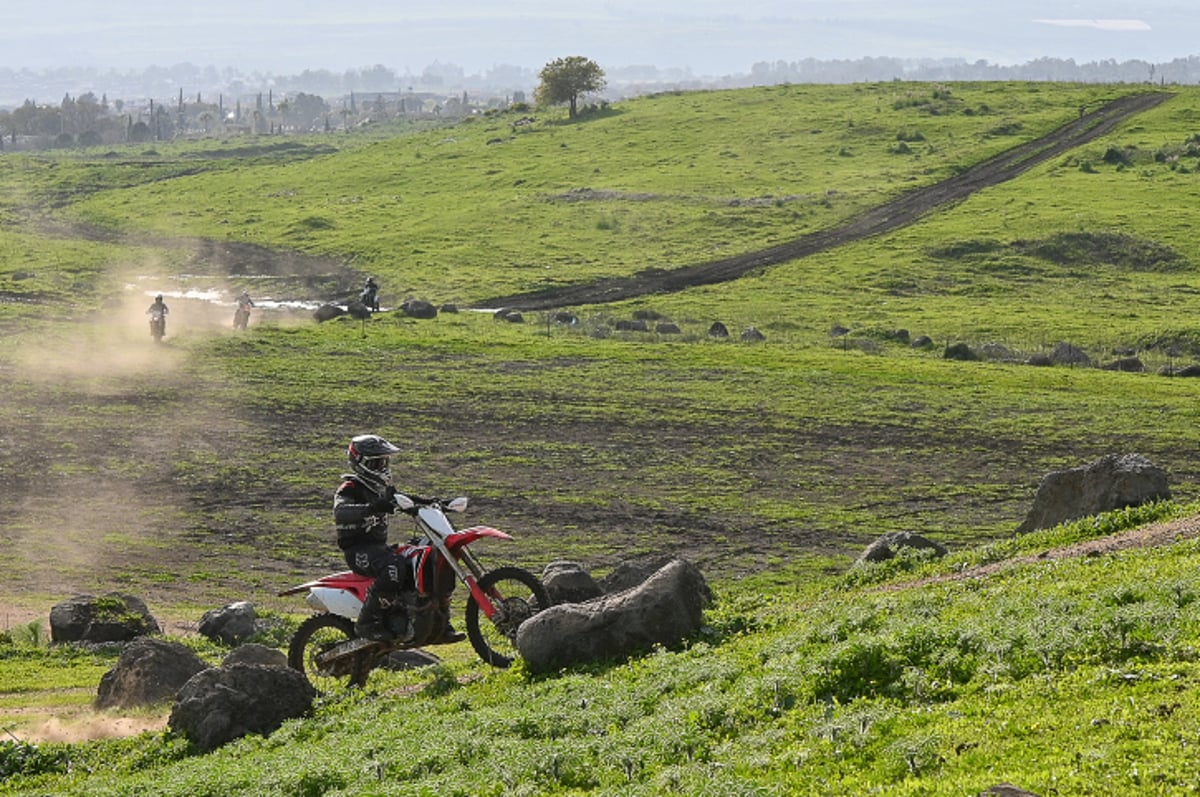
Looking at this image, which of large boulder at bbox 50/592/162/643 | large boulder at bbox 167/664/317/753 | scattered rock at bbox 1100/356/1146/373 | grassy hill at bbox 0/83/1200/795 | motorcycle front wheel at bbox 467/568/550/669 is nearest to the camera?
grassy hill at bbox 0/83/1200/795

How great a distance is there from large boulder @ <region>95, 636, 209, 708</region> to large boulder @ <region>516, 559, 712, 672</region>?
5686 mm

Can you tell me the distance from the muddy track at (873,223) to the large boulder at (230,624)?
225 ft

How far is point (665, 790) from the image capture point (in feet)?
43.6

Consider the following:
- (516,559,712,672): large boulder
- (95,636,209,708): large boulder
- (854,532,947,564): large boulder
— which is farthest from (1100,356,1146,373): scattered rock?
(95,636,209,708): large boulder

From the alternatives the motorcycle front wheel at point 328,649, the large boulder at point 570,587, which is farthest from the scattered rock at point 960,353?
the motorcycle front wheel at point 328,649

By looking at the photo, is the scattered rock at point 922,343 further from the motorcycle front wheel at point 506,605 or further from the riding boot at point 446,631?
the riding boot at point 446,631

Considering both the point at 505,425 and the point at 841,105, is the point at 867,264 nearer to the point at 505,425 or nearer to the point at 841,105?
the point at 505,425

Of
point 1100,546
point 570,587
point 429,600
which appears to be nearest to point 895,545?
point 1100,546

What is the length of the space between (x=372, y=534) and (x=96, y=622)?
355 inches

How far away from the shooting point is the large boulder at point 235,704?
1853 centimetres

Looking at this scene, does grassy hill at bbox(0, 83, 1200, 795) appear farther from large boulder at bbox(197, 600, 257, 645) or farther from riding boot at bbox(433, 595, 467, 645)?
large boulder at bbox(197, 600, 257, 645)

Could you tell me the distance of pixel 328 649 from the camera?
829 inches

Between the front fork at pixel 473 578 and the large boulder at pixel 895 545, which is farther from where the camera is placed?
the large boulder at pixel 895 545

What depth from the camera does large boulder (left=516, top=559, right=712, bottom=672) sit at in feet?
62.3
